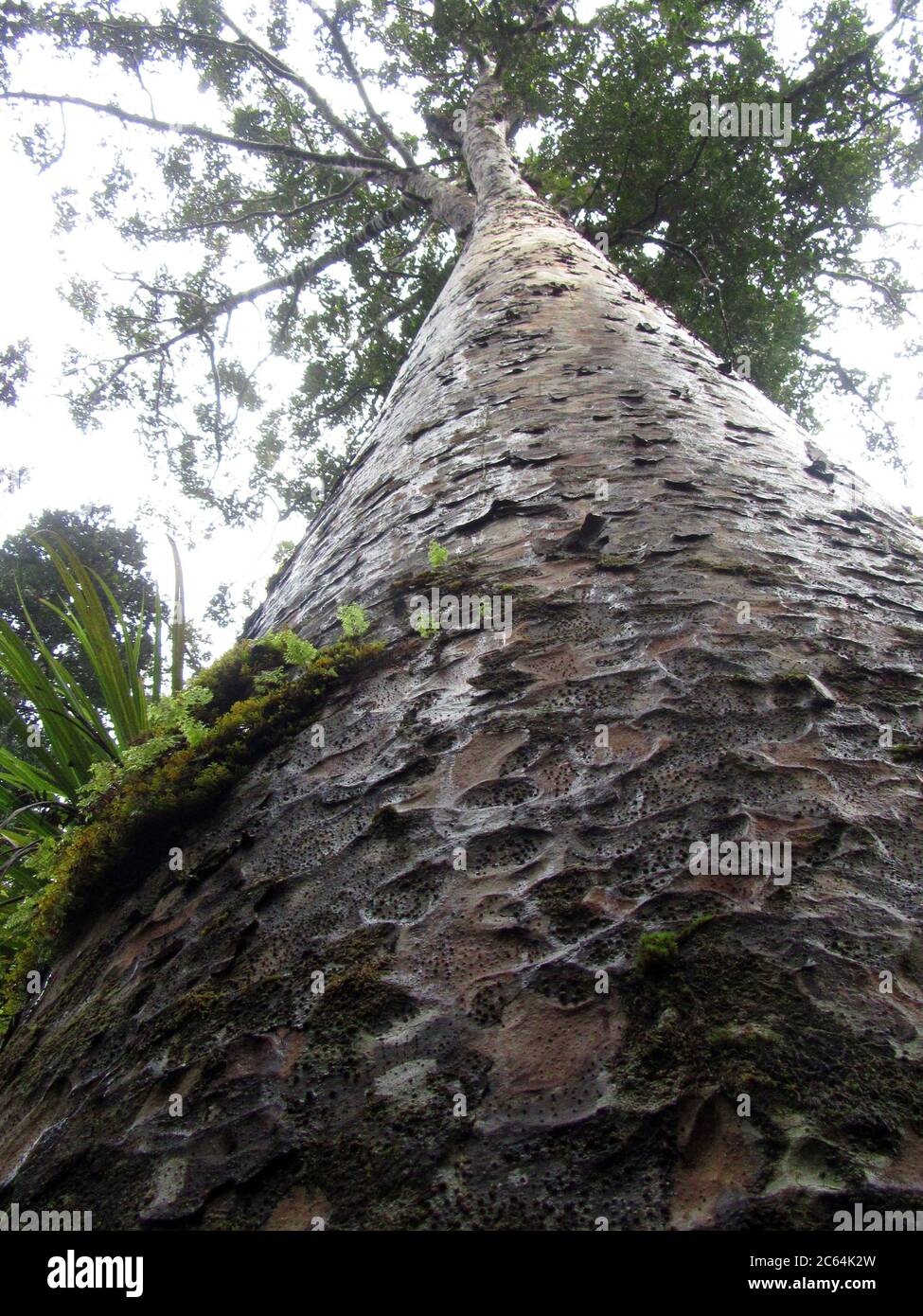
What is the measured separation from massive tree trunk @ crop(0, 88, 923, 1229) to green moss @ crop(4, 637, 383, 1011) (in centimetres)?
6

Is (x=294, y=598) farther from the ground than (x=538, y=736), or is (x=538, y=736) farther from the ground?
(x=294, y=598)

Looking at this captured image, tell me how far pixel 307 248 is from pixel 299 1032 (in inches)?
498

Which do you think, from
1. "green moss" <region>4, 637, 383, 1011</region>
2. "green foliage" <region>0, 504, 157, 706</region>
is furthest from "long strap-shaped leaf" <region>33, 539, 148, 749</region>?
"green foliage" <region>0, 504, 157, 706</region>

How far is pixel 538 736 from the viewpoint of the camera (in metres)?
1.21

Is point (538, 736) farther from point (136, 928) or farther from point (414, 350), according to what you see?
point (414, 350)
